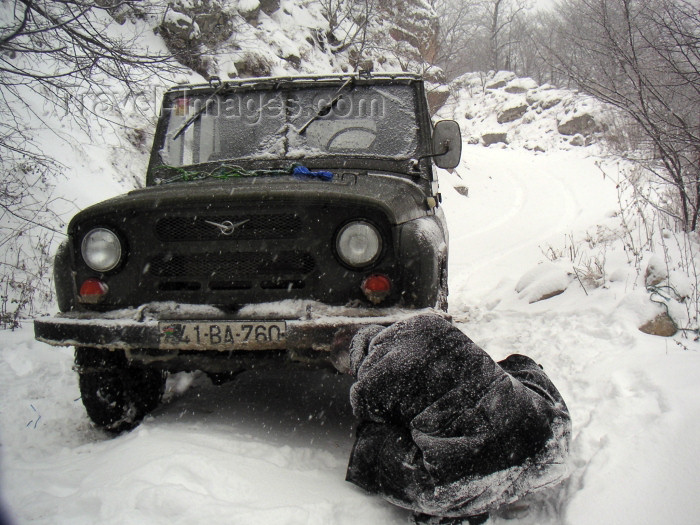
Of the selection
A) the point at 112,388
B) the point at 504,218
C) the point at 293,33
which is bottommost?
the point at 112,388

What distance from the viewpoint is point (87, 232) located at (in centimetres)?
250

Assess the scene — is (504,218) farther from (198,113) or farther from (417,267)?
(417,267)

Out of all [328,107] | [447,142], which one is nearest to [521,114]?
[447,142]

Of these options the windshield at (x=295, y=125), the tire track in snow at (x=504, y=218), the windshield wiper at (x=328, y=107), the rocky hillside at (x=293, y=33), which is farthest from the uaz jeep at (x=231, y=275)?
the tire track in snow at (x=504, y=218)

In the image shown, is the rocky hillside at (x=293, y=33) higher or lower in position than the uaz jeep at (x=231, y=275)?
higher

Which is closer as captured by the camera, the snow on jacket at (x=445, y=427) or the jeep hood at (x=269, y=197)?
the snow on jacket at (x=445, y=427)

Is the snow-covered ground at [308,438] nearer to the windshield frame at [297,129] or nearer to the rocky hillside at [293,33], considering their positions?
the windshield frame at [297,129]

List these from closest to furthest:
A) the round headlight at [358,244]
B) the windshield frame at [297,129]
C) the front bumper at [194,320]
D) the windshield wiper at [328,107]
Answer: the front bumper at [194,320], the round headlight at [358,244], the windshield frame at [297,129], the windshield wiper at [328,107]

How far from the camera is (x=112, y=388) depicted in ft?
8.94

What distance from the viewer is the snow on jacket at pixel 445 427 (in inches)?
66.5

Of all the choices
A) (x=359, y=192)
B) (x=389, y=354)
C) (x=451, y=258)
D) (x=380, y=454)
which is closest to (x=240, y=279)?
(x=359, y=192)

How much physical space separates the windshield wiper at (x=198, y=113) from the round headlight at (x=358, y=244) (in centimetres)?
177

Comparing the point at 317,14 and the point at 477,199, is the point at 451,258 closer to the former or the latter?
the point at 477,199

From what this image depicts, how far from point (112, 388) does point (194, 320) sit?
805 millimetres
